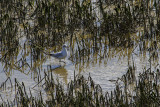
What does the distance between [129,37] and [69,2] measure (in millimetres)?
2603

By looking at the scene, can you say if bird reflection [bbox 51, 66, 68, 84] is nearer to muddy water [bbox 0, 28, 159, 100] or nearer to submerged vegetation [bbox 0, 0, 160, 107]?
muddy water [bbox 0, 28, 159, 100]

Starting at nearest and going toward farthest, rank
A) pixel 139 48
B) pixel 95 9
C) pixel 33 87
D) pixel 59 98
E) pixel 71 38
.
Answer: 1. pixel 59 98
2. pixel 33 87
3. pixel 139 48
4. pixel 71 38
5. pixel 95 9

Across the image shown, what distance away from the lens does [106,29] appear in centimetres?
929

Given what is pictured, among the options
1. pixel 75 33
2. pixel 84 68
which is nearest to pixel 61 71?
pixel 84 68

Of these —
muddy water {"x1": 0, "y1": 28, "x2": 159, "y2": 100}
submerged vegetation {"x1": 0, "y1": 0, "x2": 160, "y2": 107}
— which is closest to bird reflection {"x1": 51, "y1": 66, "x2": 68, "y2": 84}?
muddy water {"x1": 0, "y1": 28, "x2": 159, "y2": 100}

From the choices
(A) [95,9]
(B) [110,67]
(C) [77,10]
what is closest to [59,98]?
(B) [110,67]

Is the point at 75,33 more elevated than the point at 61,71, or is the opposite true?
the point at 75,33

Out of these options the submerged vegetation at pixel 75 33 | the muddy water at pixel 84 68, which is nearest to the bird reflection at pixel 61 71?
the muddy water at pixel 84 68

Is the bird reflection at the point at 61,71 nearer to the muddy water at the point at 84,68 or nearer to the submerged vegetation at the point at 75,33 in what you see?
the muddy water at the point at 84,68

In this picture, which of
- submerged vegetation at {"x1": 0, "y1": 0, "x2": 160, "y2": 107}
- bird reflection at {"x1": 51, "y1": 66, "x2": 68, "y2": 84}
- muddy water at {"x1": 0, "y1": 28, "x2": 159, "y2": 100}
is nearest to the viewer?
muddy water at {"x1": 0, "y1": 28, "x2": 159, "y2": 100}

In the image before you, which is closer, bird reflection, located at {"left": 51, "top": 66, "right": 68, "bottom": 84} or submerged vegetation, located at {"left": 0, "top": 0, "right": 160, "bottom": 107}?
bird reflection, located at {"left": 51, "top": 66, "right": 68, "bottom": 84}

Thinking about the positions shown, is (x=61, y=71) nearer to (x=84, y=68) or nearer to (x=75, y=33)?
(x=84, y=68)

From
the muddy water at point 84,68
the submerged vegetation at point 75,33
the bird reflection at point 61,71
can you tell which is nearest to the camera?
the muddy water at point 84,68

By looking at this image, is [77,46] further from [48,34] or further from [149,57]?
[149,57]
